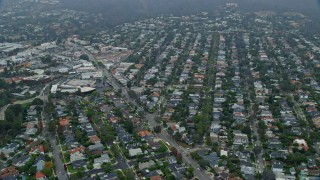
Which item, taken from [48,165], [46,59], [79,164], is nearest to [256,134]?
[79,164]

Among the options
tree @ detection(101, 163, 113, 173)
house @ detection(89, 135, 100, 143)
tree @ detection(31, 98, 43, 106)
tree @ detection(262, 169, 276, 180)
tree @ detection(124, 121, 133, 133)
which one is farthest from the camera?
tree @ detection(31, 98, 43, 106)

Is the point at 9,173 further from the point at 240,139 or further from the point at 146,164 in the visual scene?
the point at 240,139

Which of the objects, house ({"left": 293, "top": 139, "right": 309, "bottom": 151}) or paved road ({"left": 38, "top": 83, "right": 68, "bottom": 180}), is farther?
house ({"left": 293, "top": 139, "right": 309, "bottom": 151})

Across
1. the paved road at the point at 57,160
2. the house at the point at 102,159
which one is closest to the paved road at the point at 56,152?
the paved road at the point at 57,160

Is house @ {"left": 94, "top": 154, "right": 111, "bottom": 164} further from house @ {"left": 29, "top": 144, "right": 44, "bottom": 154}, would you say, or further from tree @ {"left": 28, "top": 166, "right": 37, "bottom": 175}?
house @ {"left": 29, "top": 144, "right": 44, "bottom": 154}

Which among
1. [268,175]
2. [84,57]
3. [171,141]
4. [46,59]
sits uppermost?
[268,175]

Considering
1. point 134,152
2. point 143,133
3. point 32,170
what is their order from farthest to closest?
point 143,133 < point 134,152 < point 32,170

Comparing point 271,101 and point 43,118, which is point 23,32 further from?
point 271,101

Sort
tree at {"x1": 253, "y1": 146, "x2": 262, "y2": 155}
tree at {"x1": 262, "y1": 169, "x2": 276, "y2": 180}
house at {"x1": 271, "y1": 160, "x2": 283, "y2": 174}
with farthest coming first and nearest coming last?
tree at {"x1": 253, "y1": 146, "x2": 262, "y2": 155}
house at {"x1": 271, "y1": 160, "x2": 283, "y2": 174}
tree at {"x1": 262, "y1": 169, "x2": 276, "y2": 180}

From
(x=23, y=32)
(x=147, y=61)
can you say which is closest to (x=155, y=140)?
(x=147, y=61)

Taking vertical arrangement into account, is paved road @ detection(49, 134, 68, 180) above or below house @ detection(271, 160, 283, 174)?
above

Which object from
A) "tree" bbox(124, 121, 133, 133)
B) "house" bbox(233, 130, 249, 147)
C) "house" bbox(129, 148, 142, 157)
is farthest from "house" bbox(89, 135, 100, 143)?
"house" bbox(233, 130, 249, 147)
